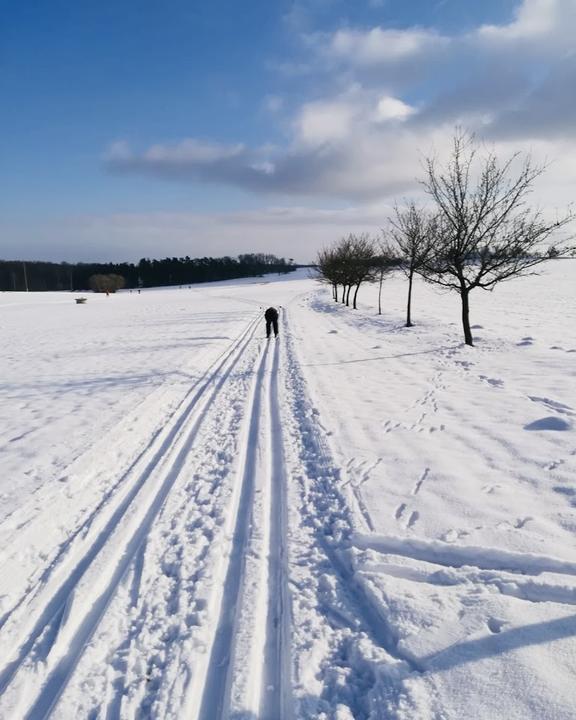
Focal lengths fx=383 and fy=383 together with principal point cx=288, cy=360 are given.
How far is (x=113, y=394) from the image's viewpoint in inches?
355

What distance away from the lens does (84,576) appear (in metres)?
3.35

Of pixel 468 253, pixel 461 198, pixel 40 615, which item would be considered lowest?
pixel 40 615

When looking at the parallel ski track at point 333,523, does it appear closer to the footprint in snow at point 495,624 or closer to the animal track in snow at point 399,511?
the animal track in snow at point 399,511

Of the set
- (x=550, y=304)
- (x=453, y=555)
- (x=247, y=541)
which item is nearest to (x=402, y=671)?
(x=453, y=555)

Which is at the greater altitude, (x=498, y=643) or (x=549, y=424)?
(x=549, y=424)

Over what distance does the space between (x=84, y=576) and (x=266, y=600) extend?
64.1 inches

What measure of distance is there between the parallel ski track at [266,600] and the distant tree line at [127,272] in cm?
10277

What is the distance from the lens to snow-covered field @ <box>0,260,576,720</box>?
242cm

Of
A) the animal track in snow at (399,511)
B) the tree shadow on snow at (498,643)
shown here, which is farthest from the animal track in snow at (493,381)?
the tree shadow on snow at (498,643)

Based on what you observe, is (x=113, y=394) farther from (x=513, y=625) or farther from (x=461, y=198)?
(x=461, y=198)

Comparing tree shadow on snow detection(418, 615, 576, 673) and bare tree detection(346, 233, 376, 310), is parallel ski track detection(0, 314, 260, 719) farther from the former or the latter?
bare tree detection(346, 233, 376, 310)

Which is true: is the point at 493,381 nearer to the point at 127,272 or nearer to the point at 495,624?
the point at 495,624

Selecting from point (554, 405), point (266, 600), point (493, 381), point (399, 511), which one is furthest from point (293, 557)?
point (493, 381)

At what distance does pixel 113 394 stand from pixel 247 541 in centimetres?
651
